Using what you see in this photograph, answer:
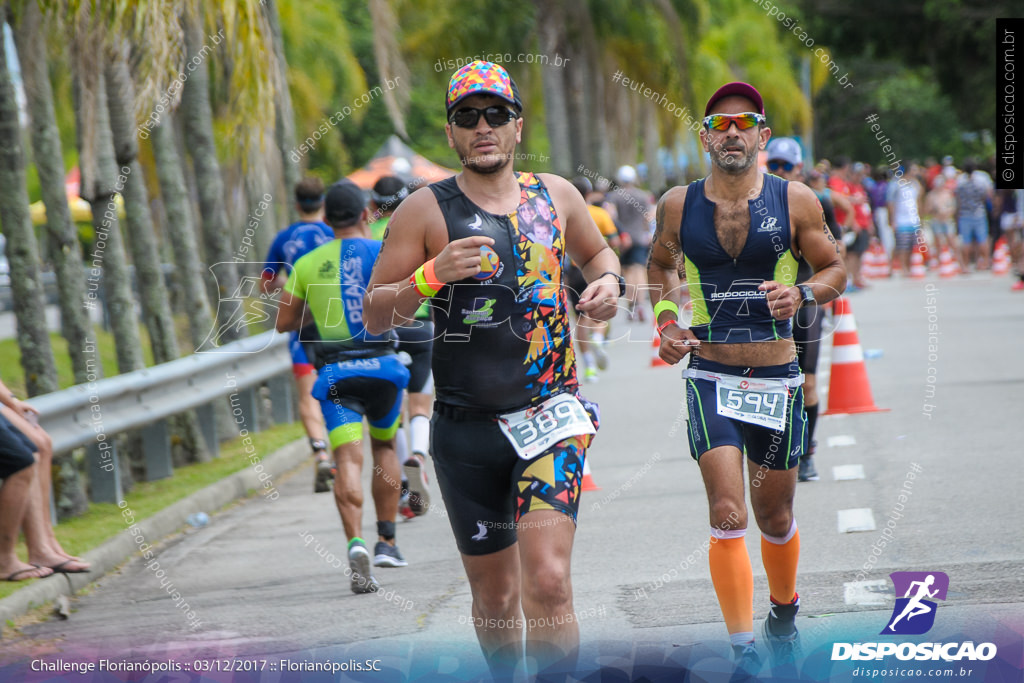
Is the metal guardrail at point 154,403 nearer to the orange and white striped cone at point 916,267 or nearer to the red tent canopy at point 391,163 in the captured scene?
the red tent canopy at point 391,163

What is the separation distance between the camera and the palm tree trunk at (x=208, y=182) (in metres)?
12.8

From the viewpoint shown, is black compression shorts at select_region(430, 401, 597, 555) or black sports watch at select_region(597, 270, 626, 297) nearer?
black compression shorts at select_region(430, 401, 597, 555)

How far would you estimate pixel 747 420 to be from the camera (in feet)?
17.1

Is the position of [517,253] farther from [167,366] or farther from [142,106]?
[167,366]

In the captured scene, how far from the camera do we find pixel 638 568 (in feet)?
23.2

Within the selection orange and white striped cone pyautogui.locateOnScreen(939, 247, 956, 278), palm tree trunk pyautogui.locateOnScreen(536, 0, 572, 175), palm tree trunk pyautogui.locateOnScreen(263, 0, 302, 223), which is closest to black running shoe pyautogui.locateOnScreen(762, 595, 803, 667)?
palm tree trunk pyautogui.locateOnScreen(263, 0, 302, 223)

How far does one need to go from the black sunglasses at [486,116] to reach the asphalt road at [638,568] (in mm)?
1732

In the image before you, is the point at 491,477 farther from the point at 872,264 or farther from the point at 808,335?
the point at 872,264

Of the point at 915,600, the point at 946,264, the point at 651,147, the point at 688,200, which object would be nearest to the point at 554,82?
the point at 946,264

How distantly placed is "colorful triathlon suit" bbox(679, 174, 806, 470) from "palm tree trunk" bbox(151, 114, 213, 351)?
7641mm

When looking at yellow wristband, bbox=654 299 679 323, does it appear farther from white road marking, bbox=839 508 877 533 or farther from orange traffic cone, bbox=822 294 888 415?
orange traffic cone, bbox=822 294 888 415

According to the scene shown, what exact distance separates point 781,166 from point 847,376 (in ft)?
10.8

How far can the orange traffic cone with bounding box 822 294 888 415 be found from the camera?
35.7 ft

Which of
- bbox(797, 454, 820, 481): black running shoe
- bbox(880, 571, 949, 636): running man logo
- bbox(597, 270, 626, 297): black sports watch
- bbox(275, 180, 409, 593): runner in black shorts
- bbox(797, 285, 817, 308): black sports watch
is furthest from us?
bbox(797, 454, 820, 481): black running shoe
